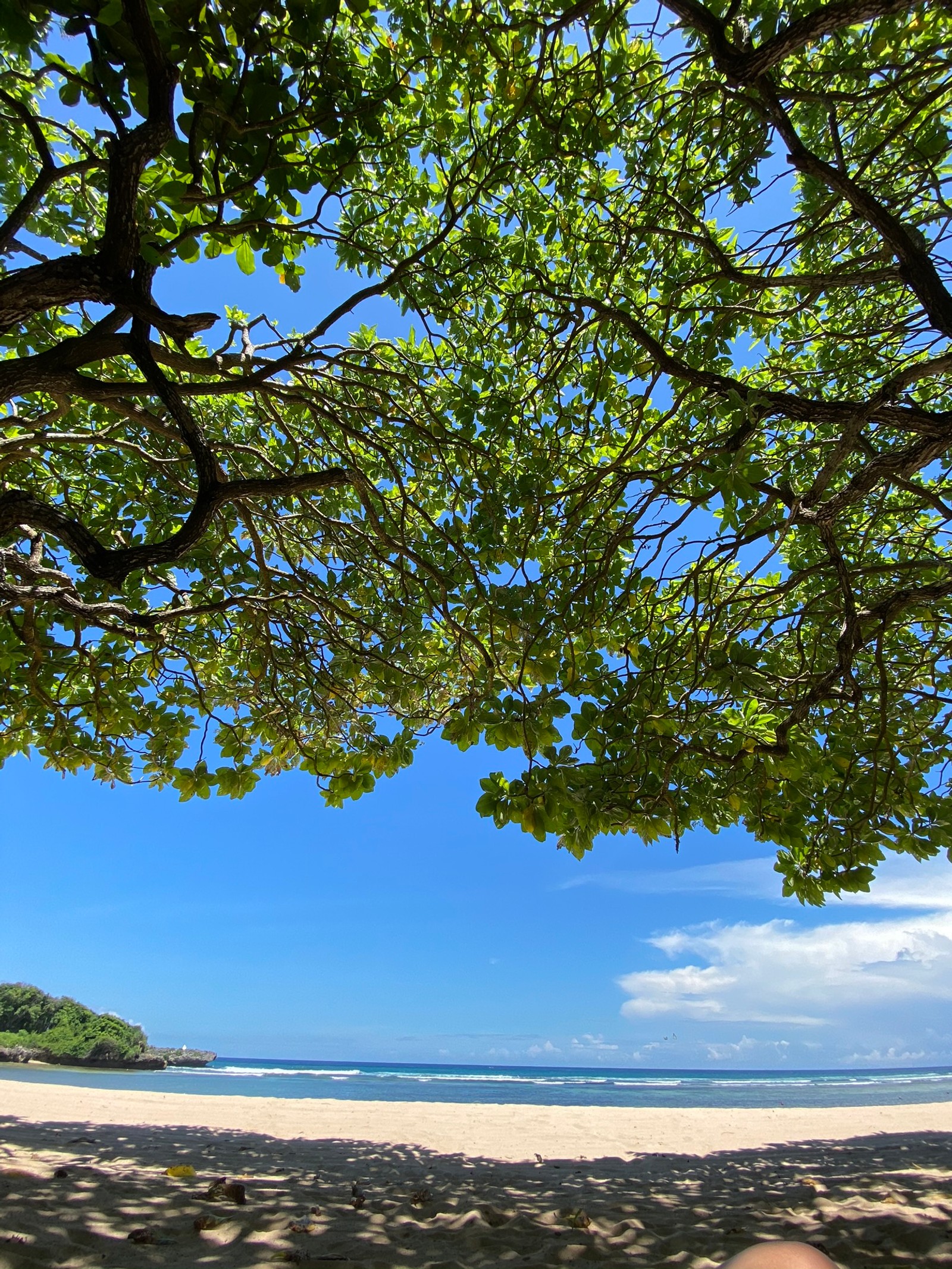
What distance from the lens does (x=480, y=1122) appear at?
1204cm

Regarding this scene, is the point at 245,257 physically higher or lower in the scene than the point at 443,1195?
higher

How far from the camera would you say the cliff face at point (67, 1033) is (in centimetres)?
3062

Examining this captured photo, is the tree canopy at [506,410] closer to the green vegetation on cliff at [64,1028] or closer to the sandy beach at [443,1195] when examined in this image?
the sandy beach at [443,1195]

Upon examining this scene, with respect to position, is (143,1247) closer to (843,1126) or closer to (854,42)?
(854,42)

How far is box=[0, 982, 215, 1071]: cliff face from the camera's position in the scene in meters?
30.6

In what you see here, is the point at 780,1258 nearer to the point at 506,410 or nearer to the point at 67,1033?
the point at 506,410

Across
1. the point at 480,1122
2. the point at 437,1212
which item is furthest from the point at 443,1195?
the point at 480,1122

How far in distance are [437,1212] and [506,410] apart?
5015 mm

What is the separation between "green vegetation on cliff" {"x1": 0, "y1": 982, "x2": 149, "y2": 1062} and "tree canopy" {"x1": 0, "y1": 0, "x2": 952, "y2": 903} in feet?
115

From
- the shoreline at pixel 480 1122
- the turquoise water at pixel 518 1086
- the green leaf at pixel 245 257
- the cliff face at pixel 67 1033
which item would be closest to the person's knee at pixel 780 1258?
the green leaf at pixel 245 257

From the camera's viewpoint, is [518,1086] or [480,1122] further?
[518,1086]

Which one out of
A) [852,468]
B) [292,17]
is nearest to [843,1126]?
[852,468]

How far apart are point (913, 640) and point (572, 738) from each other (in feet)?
12.0

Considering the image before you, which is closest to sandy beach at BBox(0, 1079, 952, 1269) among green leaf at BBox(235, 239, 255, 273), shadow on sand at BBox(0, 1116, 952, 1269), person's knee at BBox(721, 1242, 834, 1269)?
shadow on sand at BBox(0, 1116, 952, 1269)
